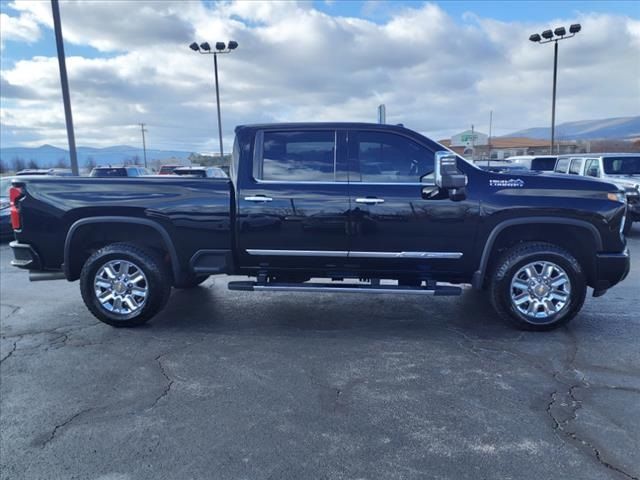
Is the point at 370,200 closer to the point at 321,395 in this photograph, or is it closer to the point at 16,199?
the point at 321,395

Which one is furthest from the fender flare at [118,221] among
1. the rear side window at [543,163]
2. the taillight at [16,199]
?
the rear side window at [543,163]

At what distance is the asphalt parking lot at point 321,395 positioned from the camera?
2.70 metres

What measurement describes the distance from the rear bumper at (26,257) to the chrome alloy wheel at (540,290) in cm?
487

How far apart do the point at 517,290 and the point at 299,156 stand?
100 inches

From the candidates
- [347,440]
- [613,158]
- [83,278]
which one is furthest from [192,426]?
[613,158]

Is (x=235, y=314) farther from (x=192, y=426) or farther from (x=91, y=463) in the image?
(x=91, y=463)

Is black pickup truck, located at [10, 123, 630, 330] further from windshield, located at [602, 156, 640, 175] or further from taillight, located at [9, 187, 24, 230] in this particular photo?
windshield, located at [602, 156, 640, 175]

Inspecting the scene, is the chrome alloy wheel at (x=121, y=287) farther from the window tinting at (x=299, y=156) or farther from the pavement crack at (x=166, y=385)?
the window tinting at (x=299, y=156)

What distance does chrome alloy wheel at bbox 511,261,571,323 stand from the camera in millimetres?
4535

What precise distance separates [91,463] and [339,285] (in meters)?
2.69

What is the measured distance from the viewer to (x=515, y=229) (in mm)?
4676

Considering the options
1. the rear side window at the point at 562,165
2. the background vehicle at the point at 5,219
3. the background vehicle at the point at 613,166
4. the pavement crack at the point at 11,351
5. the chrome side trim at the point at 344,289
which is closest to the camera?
the pavement crack at the point at 11,351

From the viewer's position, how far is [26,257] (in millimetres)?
4945

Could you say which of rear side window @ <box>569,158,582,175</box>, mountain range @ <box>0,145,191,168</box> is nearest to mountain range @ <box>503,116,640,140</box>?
mountain range @ <box>0,145,191,168</box>
